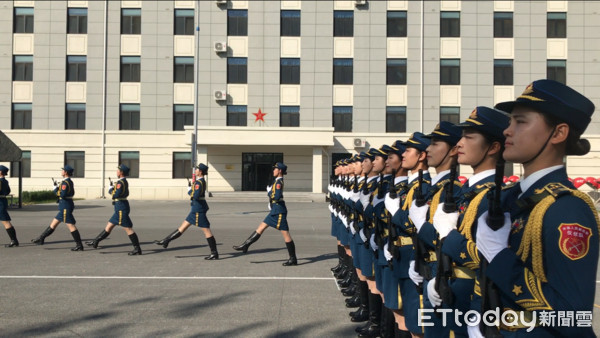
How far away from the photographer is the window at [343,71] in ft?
113

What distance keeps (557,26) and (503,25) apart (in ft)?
11.9

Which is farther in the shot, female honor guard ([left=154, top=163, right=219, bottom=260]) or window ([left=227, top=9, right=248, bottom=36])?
window ([left=227, top=9, right=248, bottom=36])

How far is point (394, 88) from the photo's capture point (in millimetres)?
34312

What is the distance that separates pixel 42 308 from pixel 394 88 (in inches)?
1207

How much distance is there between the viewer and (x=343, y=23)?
113 ft

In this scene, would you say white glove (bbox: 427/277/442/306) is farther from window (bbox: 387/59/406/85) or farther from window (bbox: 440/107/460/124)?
window (bbox: 440/107/460/124)

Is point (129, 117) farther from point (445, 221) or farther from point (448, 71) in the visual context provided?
point (445, 221)

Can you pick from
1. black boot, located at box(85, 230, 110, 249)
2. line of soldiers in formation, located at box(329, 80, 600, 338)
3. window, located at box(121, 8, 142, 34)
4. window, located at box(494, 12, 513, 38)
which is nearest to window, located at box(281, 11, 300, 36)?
window, located at box(121, 8, 142, 34)

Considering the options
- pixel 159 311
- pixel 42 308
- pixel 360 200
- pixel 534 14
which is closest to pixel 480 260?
pixel 360 200

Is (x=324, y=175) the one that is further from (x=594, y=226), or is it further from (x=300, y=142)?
(x=594, y=226)

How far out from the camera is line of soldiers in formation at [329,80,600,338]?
199 centimetres

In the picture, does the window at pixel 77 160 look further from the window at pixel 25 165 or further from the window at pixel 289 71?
the window at pixel 289 71

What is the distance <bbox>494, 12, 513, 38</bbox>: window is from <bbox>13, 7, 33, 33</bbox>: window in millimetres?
32121

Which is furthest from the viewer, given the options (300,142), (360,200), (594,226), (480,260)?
(300,142)
